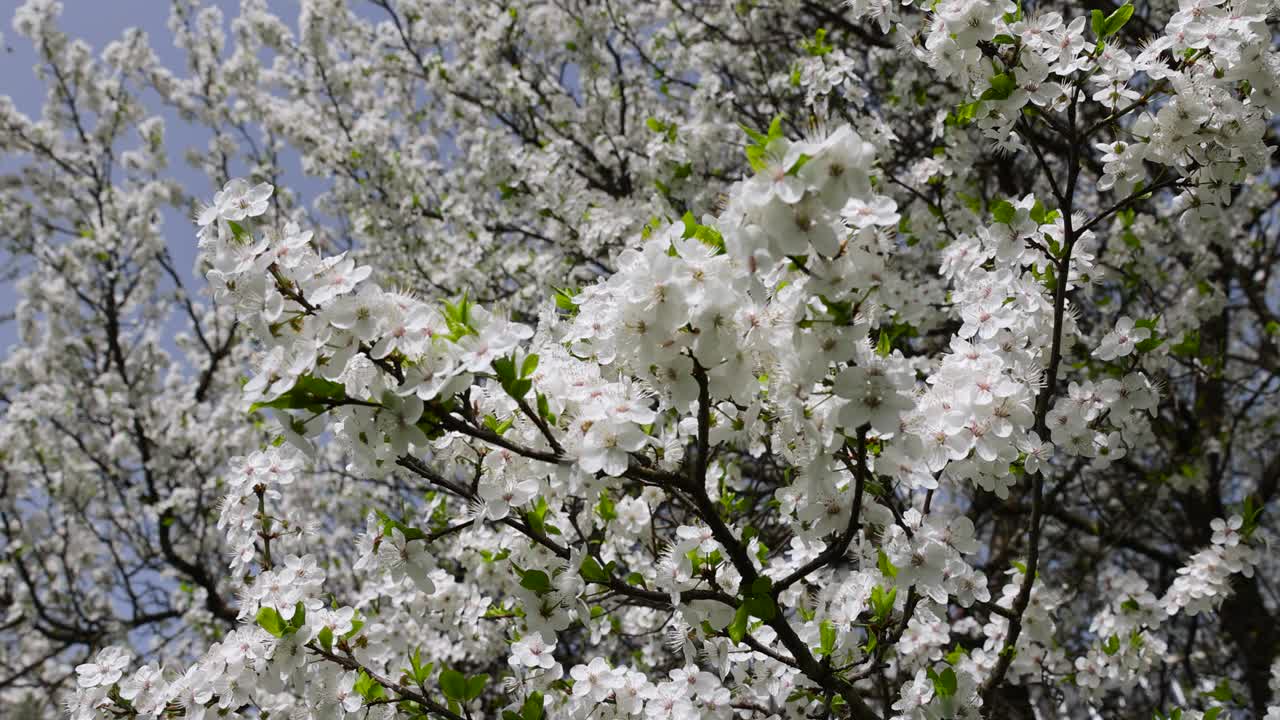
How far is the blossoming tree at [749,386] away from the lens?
178 centimetres

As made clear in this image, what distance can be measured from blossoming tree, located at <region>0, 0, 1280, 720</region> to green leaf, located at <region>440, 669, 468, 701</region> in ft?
0.04

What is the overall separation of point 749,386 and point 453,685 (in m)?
1.26

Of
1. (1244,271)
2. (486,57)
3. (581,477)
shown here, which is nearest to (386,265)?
(486,57)

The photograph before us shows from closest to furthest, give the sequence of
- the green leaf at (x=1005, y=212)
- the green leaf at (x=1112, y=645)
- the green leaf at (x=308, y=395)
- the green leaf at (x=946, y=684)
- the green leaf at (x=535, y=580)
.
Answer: the green leaf at (x=308, y=395) → the green leaf at (x=535, y=580) → the green leaf at (x=946, y=684) → the green leaf at (x=1005, y=212) → the green leaf at (x=1112, y=645)

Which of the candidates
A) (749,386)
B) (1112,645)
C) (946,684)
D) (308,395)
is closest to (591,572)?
(749,386)

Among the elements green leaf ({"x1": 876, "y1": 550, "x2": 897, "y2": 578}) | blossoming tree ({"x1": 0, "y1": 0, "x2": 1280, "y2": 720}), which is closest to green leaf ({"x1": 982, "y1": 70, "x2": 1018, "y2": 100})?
blossoming tree ({"x1": 0, "y1": 0, "x2": 1280, "y2": 720})

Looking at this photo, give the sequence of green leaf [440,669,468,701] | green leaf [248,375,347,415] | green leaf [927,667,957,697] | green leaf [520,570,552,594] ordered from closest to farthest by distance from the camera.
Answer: green leaf [248,375,347,415], green leaf [520,570,552,594], green leaf [440,669,468,701], green leaf [927,667,957,697]

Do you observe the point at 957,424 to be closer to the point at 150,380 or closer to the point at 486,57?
the point at 486,57

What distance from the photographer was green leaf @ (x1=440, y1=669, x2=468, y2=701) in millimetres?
2320

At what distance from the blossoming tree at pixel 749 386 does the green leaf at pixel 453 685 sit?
0.5 inches

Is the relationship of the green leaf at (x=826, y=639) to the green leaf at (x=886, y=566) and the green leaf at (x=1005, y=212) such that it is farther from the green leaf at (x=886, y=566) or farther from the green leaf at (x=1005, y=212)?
the green leaf at (x=1005, y=212)

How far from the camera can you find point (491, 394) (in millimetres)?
2133

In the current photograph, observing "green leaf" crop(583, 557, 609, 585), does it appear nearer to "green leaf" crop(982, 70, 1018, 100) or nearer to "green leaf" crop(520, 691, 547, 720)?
"green leaf" crop(520, 691, 547, 720)

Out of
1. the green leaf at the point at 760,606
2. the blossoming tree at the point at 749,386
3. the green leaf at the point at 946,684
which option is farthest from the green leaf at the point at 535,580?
the green leaf at the point at 946,684
